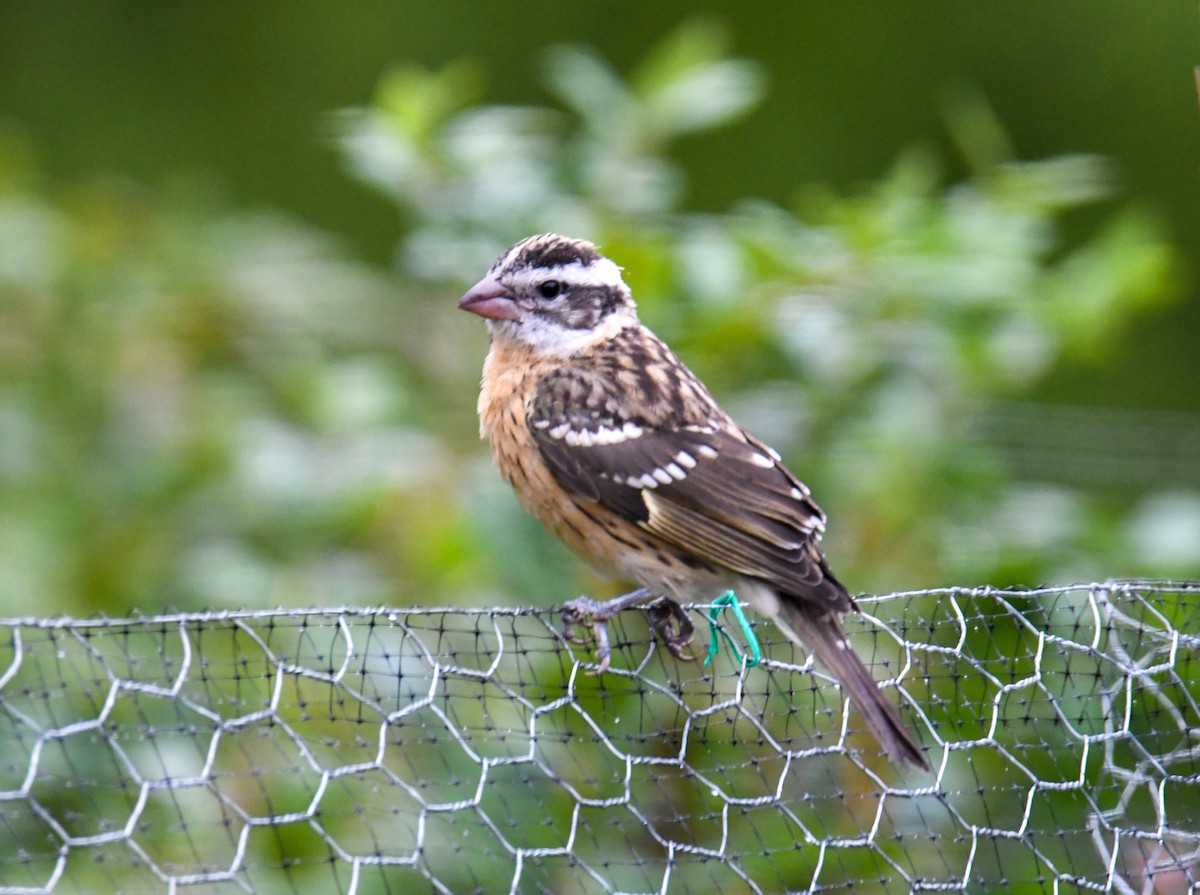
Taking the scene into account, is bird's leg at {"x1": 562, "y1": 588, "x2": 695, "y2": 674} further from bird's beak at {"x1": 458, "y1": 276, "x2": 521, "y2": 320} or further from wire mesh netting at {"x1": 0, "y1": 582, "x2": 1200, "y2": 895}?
bird's beak at {"x1": 458, "y1": 276, "x2": 521, "y2": 320}

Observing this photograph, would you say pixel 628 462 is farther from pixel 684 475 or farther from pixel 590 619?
pixel 590 619

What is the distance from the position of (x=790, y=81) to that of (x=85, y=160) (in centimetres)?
302

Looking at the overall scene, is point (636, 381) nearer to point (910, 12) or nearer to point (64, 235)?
point (64, 235)

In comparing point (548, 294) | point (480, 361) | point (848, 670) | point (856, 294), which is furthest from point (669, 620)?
point (480, 361)

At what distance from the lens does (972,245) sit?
12.0 feet

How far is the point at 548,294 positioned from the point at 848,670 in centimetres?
126

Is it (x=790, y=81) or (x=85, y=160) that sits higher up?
(x=85, y=160)

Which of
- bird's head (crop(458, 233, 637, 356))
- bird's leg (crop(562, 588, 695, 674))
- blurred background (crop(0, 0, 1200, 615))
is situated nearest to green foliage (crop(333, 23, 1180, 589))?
blurred background (crop(0, 0, 1200, 615))

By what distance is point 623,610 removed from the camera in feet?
10.2

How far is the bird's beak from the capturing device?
3.53 meters

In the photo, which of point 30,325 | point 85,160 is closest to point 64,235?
point 30,325

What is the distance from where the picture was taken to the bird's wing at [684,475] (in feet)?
10.2

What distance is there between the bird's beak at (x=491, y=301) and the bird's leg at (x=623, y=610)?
63 centimetres

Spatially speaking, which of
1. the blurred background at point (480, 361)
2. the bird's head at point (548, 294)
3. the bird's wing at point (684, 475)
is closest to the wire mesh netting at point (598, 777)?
the bird's wing at point (684, 475)
